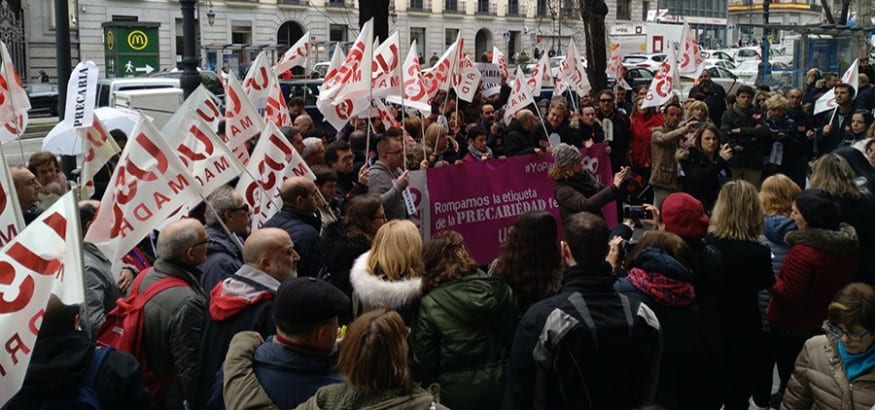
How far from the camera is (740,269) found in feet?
16.5

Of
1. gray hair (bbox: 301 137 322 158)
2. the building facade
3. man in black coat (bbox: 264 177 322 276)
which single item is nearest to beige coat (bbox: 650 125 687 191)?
gray hair (bbox: 301 137 322 158)

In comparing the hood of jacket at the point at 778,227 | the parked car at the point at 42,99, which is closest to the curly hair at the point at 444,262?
the hood of jacket at the point at 778,227

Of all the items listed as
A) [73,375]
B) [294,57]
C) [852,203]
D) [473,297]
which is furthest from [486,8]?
[73,375]

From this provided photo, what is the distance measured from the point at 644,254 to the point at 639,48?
150 feet

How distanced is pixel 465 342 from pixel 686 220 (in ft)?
4.45

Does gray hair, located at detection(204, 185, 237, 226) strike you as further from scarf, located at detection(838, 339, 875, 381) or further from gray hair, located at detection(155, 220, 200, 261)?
scarf, located at detection(838, 339, 875, 381)

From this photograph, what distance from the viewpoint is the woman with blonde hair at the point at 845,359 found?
3.86 meters

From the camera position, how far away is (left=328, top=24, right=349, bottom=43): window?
186 ft

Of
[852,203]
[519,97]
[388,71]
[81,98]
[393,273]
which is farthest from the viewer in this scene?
[519,97]

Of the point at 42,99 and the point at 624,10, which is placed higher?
the point at 624,10

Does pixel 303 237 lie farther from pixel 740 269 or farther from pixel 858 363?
pixel 858 363

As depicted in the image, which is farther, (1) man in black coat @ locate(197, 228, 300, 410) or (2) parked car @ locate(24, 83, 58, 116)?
(2) parked car @ locate(24, 83, 58, 116)

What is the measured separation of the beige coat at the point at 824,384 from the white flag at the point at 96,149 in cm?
552

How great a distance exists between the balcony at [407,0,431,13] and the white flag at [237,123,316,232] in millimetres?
54135
